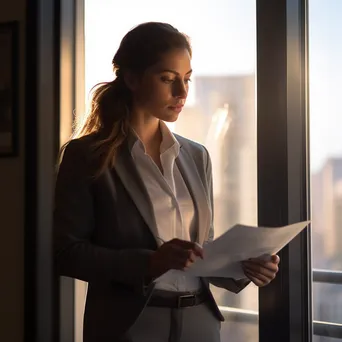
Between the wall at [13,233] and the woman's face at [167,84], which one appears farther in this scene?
the wall at [13,233]

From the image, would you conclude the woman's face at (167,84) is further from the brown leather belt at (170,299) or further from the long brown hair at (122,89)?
the brown leather belt at (170,299)

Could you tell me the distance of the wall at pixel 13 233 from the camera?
2.03 metres

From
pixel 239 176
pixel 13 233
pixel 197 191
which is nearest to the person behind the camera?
pixel 197 191

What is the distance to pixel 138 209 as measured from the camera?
45.9 inches

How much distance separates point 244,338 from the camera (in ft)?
5.69

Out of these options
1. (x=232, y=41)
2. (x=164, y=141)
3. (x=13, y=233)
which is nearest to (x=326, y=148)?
(x=232, y=41)

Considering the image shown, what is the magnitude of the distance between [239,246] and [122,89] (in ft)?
1.62

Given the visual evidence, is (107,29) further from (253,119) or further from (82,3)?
(253,119)

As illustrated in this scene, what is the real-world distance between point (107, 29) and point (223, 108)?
0.57 m

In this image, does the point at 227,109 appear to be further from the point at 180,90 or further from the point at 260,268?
the point at 260,268

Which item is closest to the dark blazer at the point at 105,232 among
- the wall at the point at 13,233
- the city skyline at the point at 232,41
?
the city skyline at the point at 232,41

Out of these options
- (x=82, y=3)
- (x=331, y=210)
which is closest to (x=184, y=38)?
(x=331, y=210)

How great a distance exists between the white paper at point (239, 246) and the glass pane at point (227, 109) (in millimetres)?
578

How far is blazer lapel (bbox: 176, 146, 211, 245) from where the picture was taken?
122 cm
